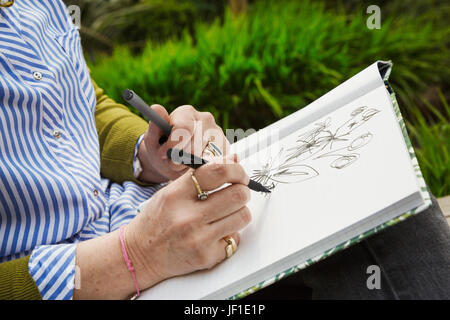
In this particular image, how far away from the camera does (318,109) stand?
24.6 inches

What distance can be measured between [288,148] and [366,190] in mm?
196

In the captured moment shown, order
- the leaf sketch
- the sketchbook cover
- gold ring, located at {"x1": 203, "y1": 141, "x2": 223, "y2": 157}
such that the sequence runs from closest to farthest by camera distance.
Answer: the sketchbook cover
the leaf sketch
gold ring, located at {"x1": 203, "y1": 141, "x2": 223, "y2": 157}

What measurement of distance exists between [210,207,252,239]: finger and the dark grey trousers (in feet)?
0.34

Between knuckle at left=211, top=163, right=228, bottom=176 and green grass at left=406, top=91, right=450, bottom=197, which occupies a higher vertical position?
knuckle at left=211, top=163, right=228, bottom=176

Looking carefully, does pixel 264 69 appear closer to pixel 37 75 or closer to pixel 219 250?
pixel 37 75

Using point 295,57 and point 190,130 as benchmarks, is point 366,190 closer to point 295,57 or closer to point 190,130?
point 190,130

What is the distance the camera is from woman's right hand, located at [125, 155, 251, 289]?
44 cm

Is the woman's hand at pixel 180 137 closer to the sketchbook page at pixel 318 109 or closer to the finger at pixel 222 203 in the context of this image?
the sketchbook page at pixel 318 109

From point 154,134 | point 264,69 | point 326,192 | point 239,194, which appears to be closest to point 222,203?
point 239,194

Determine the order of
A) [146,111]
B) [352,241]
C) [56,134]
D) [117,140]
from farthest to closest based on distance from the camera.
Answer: [117,140]
[56,134]
[146,111]
[352,241]

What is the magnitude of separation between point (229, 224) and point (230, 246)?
28 millimetres

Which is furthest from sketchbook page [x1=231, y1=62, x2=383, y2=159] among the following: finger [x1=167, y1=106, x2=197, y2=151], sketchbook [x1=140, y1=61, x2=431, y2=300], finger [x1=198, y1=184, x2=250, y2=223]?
finger [x1=198, y1=184, x2=250, y2=223]

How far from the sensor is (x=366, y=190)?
419 mm

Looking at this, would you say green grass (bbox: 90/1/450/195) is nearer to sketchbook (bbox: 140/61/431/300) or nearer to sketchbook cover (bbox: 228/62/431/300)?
sketchbook (bbox: 140/61/431/300)
